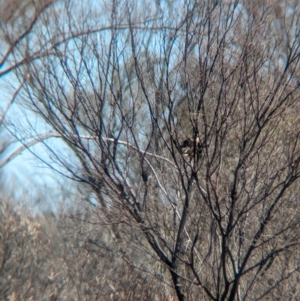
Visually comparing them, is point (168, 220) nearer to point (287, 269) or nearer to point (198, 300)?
point (198, 300)

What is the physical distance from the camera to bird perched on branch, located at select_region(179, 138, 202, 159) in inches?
275

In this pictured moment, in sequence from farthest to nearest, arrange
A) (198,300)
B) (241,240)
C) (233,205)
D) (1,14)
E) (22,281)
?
1. (1,14)
2. (198,300)
3. (241,240)
4. (233,205)
5. (22,281)

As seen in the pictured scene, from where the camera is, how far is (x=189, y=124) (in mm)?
7246

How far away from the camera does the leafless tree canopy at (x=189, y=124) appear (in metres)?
6.88

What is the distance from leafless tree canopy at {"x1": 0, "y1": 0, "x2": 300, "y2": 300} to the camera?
6.88 m

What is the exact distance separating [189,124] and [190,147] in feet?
0.90

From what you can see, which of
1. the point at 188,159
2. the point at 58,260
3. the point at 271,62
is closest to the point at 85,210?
the point at 58,260

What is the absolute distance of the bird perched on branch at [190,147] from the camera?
6996 mm

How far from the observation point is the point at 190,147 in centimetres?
715

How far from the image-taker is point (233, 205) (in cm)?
692

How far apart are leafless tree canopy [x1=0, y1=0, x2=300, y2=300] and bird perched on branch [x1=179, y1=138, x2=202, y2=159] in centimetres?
2

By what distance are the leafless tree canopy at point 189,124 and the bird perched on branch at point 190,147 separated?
2 centimetres

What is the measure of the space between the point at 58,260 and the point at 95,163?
4.21 feet

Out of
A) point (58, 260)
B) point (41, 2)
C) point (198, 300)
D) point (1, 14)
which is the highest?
point (1, 14)
